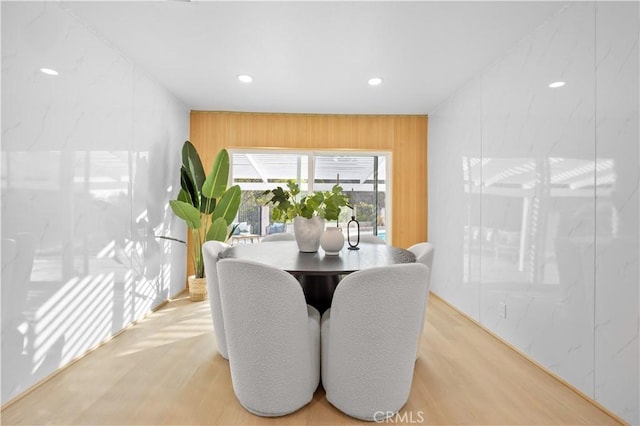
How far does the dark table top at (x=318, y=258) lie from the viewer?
5.64 feet

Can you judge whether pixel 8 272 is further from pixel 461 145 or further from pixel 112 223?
pixel 461 145

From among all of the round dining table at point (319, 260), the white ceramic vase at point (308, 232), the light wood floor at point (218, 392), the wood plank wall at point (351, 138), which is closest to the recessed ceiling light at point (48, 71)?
the round dining table at point (319, 260)

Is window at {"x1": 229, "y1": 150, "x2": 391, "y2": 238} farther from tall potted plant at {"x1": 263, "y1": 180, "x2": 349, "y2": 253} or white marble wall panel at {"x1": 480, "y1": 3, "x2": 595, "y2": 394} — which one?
tall potted plant at {"x1": 263, "y1": 180, "x2": 349, "y2": 253}

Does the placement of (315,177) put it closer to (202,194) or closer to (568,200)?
(202,194)

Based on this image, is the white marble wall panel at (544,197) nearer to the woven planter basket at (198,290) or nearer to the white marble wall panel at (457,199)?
the white marble wall panel at (457,199)

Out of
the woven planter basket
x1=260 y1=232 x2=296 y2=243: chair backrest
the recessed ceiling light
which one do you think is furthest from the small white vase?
the woven planter basket

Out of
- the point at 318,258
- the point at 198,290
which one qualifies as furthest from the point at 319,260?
the point at 198,290

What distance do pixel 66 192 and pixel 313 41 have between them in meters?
2.12

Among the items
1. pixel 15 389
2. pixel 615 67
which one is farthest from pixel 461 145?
pixel 15 389

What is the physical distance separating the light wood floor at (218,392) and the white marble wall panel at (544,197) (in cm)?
27

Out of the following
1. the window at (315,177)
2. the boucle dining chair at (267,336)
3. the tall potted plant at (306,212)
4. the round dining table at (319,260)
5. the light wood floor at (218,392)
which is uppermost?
the window at (315,177)

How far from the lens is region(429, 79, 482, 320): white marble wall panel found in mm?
3266

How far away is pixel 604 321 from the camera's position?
5.97ft
